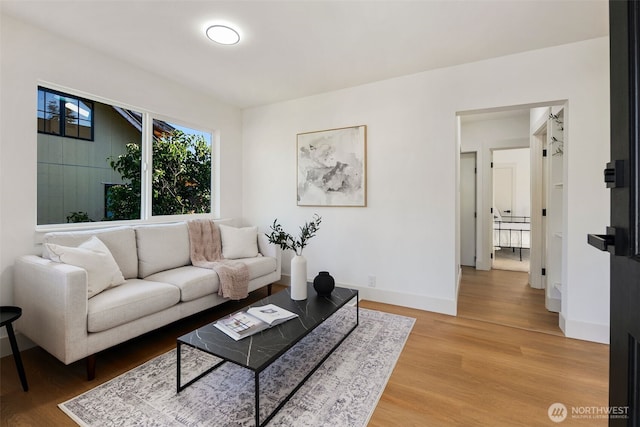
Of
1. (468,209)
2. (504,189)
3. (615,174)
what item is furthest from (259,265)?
(504,189)

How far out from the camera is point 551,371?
6.56 ft

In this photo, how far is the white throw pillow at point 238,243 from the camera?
11.1 ft

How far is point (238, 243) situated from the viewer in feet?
11.2

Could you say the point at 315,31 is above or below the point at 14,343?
above

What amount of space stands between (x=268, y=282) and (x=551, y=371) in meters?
2.60

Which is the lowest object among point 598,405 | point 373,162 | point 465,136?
point 598,405

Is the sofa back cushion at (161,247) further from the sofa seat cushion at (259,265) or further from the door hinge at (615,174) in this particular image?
the door hinge at (615,174)

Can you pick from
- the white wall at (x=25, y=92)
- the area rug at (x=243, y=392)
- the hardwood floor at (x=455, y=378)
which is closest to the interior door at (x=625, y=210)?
the hardwood floor at (x=455, y=378)

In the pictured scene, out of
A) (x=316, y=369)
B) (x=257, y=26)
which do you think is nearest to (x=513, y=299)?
(x=316, y=369)

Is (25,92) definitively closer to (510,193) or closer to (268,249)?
(268,249)

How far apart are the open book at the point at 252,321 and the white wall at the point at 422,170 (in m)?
1.65

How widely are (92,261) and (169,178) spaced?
157 centimetres

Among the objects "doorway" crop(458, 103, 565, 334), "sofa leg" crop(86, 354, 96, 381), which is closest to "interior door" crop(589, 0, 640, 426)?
"doorway" crop(458, 103, 565, 334)

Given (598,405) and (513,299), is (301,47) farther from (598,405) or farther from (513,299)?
(513,299)
